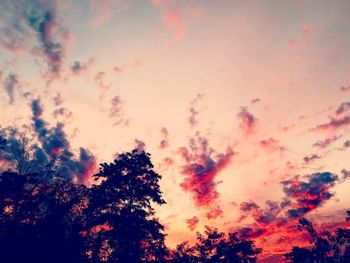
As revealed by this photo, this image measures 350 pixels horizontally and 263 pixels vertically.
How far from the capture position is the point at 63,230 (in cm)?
2503

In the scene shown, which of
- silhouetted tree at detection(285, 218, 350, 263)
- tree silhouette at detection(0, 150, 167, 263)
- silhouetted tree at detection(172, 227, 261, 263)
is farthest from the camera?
silhouetted tree at detection(285, 218, 350, 263)

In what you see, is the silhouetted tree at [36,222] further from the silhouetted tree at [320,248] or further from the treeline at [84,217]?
the silhouetted tree at [320,248]

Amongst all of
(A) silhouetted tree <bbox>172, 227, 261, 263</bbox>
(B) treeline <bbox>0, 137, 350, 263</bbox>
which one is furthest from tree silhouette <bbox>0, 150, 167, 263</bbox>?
(A) silhouetted tree <bbox>172, 227, 261, 263</bbox>

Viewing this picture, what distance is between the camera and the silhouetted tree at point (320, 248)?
89750mm

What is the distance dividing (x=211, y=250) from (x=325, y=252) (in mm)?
48100

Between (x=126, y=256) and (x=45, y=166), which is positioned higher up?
(x=45, y=166)

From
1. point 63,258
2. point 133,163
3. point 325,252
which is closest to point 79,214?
point 133,163

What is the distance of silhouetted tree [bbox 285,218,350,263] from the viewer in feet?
294

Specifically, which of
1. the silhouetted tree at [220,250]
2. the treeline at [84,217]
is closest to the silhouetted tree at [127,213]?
the treeline at [84,217]

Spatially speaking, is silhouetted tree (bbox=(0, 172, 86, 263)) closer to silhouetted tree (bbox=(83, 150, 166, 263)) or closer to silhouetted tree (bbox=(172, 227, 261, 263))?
silhouetted tree (bbox=(83, 150, 166, 263))

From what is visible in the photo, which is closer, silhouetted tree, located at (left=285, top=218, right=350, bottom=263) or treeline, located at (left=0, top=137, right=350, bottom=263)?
treeline, located at (left=0, top=137, right=350, bottom=263)

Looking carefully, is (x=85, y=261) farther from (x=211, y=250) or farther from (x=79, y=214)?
(x=211, y=250)

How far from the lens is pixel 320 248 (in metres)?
91.1

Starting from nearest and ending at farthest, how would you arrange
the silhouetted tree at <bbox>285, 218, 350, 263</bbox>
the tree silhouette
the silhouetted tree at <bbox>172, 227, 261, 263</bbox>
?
the tree silhouette
the silhouetted tree at <bbox>172, 227, 261, 263</bbox>
the silhouetted tree at <bbox>285, 218, 350, 263</bbox>
